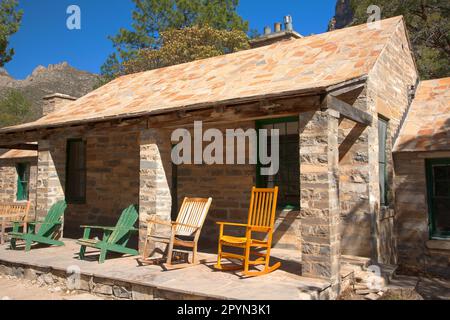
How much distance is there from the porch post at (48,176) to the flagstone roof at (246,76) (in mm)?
496

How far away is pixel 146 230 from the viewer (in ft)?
20.1

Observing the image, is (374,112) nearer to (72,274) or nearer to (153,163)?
(153,163)

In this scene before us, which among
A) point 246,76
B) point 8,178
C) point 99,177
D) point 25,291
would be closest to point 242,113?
point 246,76

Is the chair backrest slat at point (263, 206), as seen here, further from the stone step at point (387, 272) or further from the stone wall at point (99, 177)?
the stone wall at point (99, 177)

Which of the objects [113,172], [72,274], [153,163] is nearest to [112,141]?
[113,172]

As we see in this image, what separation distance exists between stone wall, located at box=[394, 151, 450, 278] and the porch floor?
2.46 meters

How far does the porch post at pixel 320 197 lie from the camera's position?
14.9 feet

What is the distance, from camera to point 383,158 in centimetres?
712

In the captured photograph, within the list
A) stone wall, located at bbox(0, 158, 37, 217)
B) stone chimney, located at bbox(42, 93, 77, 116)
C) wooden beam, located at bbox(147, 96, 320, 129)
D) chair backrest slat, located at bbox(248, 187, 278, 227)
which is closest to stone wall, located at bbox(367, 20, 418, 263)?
chair backrest slat, located at bbox(248, 187, 278, 227)

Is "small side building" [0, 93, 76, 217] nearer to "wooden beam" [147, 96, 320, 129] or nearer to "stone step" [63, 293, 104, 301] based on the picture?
"wooden beam" [147, 96, 320, 129]

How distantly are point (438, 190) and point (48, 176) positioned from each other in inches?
301

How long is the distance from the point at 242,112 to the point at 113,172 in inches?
196

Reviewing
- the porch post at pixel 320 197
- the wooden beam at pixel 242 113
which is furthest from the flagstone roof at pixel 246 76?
the porch post at pixel 320 197

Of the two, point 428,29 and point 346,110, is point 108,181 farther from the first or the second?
point 428,29
